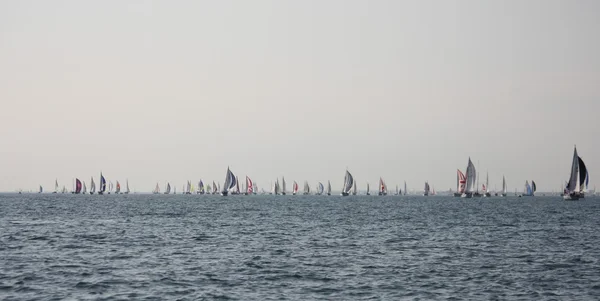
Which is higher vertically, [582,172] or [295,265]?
[582,172]

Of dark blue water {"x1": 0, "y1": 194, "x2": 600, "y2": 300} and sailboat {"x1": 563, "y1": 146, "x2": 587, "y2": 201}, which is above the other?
sailboat {"x1": 563, "y1": 146, "x2": 587, "y2": 201}

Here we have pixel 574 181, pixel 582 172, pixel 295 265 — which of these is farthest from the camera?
pixel 574 181

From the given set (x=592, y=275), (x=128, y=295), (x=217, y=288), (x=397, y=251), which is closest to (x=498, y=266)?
(x=592, y=275)

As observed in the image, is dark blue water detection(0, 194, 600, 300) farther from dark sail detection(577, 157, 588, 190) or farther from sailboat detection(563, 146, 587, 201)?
dark sail detection(577, 157, 588, 190)

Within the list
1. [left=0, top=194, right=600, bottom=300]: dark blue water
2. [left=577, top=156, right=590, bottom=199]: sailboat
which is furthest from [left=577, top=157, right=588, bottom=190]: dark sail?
[left=0, top=194, right=600, bottom=300]: dark blue water

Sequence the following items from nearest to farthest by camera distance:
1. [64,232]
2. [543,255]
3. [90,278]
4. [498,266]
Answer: [90,278], [498,266], [543,255], [64,232]

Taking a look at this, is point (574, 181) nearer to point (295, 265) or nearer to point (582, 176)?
point (582, 176)

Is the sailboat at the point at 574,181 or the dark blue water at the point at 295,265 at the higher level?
the sailboat at the point at 574,181

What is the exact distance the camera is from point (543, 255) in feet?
154

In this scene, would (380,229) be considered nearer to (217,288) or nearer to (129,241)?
(129,241)

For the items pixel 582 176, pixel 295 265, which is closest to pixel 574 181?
pixel 582 176

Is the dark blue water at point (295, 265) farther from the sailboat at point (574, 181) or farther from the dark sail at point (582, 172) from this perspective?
the dark sail at point (582, 172)

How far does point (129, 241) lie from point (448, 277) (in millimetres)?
30690

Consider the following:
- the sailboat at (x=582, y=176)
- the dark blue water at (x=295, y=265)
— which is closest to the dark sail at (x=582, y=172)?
the sailboat at (x=582, y=176)
